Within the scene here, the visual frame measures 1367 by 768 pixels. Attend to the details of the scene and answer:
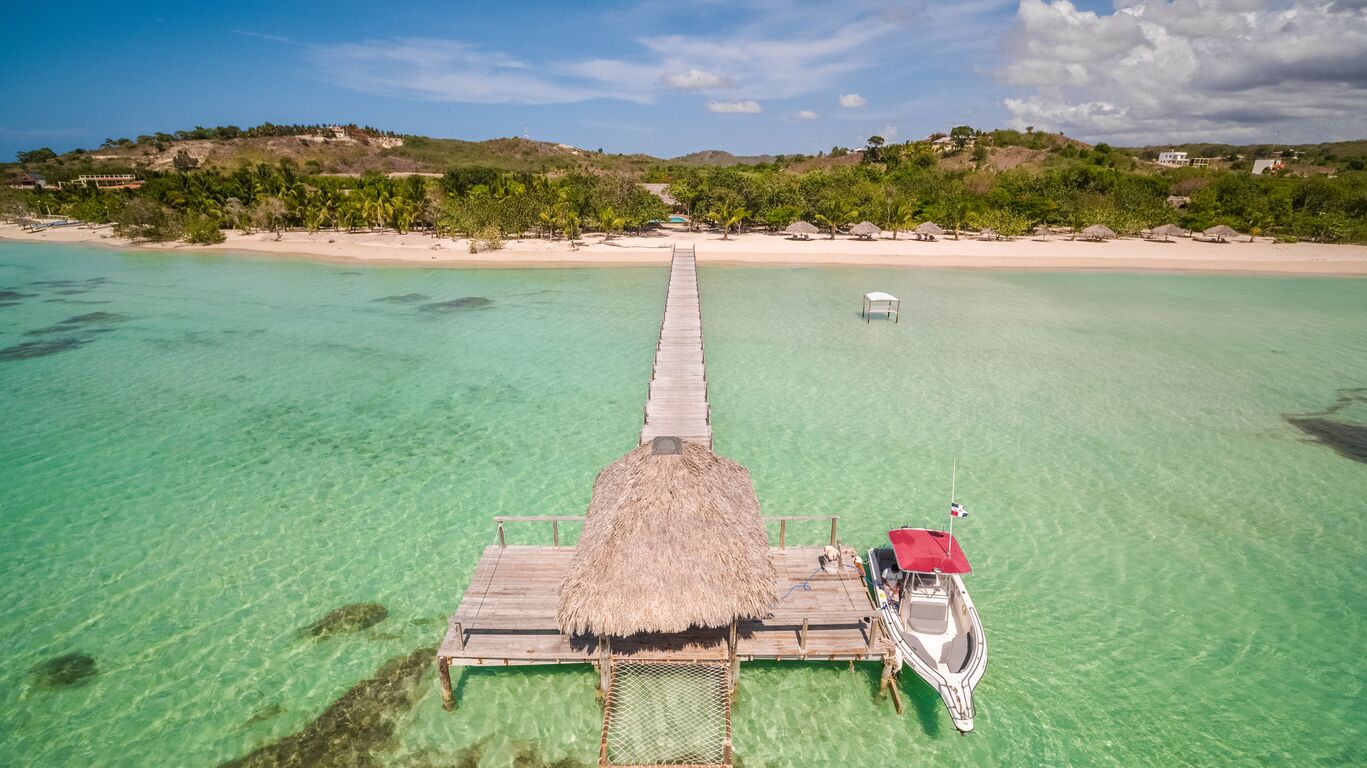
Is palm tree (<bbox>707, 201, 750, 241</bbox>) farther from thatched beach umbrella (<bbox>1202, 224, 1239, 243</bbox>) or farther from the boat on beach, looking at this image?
the boat on beach

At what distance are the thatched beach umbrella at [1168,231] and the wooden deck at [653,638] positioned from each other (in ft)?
209

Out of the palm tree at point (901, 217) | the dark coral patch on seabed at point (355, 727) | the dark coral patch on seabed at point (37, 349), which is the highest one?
the palm tree at point (901, 217)

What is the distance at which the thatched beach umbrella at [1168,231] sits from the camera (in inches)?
2143

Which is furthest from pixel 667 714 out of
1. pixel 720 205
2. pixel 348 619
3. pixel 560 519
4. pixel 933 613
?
pixel 720 205

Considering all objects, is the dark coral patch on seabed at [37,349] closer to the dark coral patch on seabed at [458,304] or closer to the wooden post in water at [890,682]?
the dark coral patch on seabed at [458,304]

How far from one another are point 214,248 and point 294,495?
49.6 m

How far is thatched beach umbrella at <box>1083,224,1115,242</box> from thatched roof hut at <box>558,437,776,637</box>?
59027 millimetres

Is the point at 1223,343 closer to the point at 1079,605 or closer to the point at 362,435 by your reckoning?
the point at 1079,605

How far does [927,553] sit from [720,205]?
5047cm

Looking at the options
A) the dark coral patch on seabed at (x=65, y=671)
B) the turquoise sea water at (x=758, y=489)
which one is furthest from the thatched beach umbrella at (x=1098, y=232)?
the dark coral patch on seabed at (x=65, y=671)

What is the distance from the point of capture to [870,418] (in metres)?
18.7

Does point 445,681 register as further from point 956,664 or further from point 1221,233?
point 1221,233

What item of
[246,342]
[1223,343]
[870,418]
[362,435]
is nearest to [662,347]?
[870,418]

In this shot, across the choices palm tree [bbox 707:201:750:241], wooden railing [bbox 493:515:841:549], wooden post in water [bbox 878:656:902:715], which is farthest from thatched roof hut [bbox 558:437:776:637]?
palm tree [bbox 707:201:750:241]
